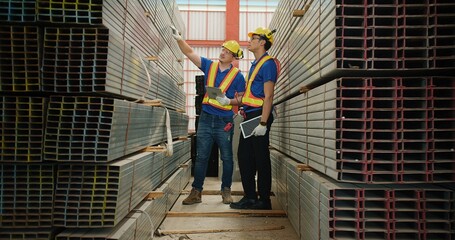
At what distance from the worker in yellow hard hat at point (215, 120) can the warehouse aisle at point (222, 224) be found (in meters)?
0.29

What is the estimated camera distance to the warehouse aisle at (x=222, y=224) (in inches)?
123

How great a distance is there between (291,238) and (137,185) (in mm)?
1469

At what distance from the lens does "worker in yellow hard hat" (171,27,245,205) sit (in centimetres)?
422

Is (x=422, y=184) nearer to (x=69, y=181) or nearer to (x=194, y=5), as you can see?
(x=69, y=181)

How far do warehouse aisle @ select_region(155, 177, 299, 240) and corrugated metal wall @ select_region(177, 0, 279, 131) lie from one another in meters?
9.20

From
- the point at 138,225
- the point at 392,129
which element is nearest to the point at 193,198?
the point at 138,225

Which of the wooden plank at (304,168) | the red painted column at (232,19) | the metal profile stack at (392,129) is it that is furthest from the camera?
the red painted column at (232,19)

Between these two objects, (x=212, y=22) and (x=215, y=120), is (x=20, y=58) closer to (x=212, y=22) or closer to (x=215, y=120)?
(x=215, y=120)

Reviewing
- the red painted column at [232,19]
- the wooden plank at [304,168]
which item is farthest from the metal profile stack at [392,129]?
the red painted column at [232,19]

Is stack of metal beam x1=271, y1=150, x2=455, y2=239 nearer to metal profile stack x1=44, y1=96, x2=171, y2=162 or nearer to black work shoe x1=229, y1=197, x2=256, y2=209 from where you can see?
metal profile stack x1=44, y1=96, x2=171, y2=162

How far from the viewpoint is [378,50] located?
200 centimetres

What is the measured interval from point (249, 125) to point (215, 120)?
64cm

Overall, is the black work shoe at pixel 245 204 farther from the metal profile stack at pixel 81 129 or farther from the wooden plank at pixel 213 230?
the metal profile stack at pixel 81 129

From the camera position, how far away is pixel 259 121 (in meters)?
3.73
